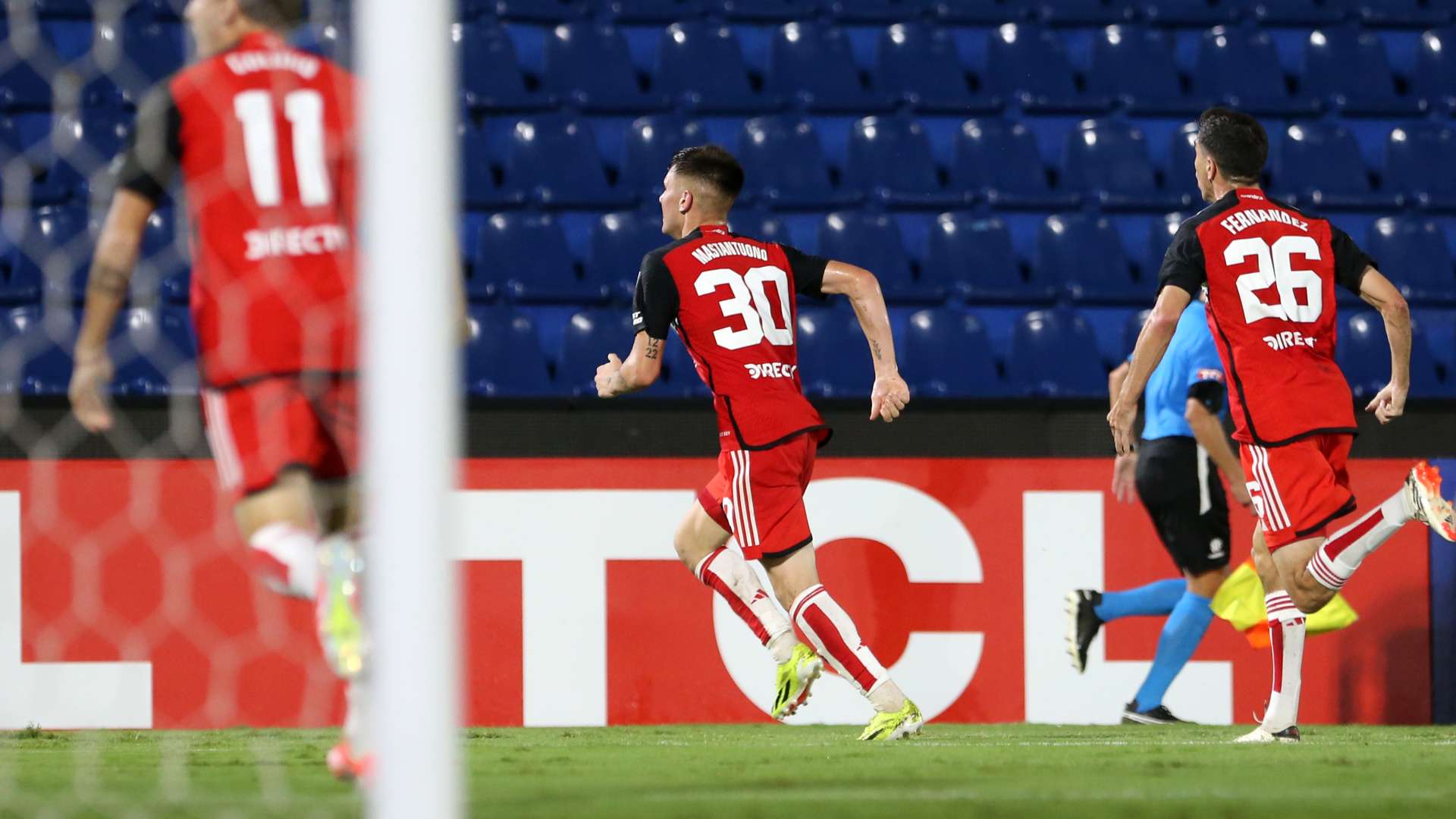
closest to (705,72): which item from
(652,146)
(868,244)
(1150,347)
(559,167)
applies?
(652,146)

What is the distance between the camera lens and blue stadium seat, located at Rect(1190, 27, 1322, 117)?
28.1 feet

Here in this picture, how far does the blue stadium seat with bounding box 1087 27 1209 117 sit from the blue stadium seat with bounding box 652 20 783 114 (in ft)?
5.30

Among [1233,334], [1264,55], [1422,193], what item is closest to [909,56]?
[1264,55]

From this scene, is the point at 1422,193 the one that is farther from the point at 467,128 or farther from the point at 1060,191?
the point at 467,128

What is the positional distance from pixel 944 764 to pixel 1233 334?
5.40ft

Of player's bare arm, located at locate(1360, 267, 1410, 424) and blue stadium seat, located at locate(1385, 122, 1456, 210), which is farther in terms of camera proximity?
blue stadium seat, located at locate(1385, 122, 1456, 210)

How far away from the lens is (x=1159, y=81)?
865cm

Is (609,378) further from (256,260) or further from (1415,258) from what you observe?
(1415,258)

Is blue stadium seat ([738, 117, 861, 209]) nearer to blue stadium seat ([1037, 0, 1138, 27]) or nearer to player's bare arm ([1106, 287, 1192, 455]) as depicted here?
blue stadium seat ([1037, 0, 1138, 27])

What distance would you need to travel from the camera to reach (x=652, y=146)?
8.02 m

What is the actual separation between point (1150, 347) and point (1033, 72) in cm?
392

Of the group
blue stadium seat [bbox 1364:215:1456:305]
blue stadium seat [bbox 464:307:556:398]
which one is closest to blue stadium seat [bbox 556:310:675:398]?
blue stadium seat [bbox 464:307:556:398]

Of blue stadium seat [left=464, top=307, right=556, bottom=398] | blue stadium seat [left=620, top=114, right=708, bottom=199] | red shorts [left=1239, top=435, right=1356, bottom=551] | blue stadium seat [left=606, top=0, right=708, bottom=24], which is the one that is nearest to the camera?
red shorts [left=1239, top=435, right=1356, bottom=551]

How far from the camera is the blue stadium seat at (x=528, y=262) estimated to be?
7.51 meters
